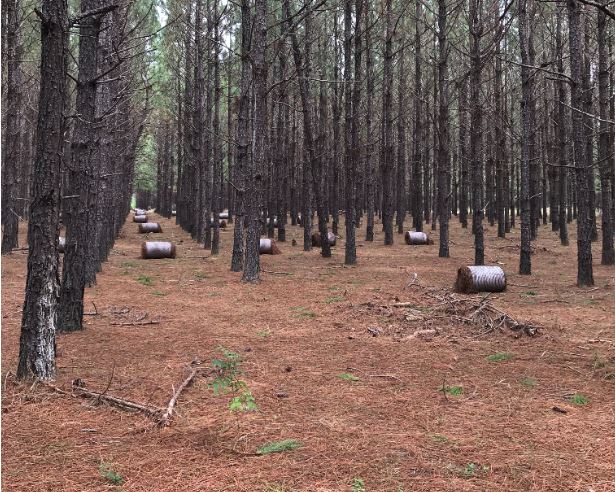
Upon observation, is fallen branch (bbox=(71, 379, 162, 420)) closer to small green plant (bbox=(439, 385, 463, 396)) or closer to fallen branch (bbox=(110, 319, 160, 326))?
small green plant (bbox=(439, 385, 463, 396))

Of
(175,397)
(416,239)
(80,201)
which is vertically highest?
(80,201)

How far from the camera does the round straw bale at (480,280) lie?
10.1 m

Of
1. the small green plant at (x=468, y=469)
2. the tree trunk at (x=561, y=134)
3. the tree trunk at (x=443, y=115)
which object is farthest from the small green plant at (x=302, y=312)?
the tree trunk at (x=561, y=134)

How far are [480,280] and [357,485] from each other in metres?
7.89

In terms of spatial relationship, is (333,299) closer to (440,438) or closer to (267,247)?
(440,438)

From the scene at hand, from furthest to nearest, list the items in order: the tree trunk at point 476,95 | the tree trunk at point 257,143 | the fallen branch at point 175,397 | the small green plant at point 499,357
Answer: the tree trunk at point 476,95 → the tree trunk at point 257,143 → the small green plant at point 499,357 → the fallen branch at point 175,397

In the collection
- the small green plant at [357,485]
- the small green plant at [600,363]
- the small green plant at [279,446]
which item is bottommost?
the small green plant at [357,485]

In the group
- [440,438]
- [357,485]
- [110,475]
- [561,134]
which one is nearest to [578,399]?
[440,438]

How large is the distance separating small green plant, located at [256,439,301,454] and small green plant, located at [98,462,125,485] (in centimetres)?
88

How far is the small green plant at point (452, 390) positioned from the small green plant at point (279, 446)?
1.75 meters

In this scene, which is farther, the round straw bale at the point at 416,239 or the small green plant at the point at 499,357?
the round straw bale at the point at 416,239

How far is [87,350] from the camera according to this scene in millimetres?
6012

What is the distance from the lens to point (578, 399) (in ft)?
14.8

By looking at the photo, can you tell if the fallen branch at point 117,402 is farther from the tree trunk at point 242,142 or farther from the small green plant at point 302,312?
the tree trunk at point 242,142
